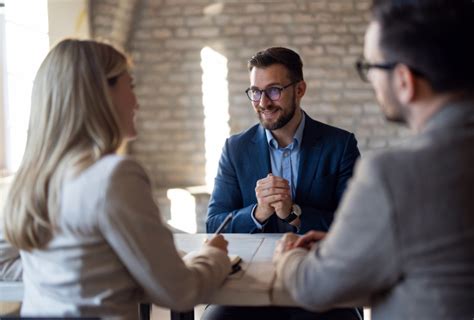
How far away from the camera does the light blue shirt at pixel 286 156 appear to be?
8.43ft

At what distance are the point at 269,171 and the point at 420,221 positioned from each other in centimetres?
143

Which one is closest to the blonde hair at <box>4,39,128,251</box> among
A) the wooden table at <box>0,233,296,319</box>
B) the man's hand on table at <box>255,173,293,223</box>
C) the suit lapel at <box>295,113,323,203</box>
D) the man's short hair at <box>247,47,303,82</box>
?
the wooden table at <box>0,233,296,319</box>

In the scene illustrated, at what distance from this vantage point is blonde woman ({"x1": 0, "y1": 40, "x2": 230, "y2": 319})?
135 cm

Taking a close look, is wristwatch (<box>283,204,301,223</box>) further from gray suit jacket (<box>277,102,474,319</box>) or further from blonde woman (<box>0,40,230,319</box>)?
gray suit jacket (<box>277,102,474,319</box>)

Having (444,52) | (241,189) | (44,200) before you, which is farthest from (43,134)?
(241,189)

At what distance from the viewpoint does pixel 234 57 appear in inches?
206

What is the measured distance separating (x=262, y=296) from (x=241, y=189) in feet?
3.45

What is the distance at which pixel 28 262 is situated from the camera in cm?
150

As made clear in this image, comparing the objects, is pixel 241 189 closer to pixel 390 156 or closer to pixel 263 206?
pixel 263 206

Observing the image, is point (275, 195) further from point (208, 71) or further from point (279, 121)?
point (208, 71)

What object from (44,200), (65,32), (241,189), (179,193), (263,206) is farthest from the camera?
(179,193)

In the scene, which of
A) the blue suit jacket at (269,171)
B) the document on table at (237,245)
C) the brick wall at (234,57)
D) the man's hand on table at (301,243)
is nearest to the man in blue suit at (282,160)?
the blue suit jacket at (269,171)

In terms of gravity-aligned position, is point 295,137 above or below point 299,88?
below

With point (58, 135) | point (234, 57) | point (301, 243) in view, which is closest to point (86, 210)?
point (58, 135)
